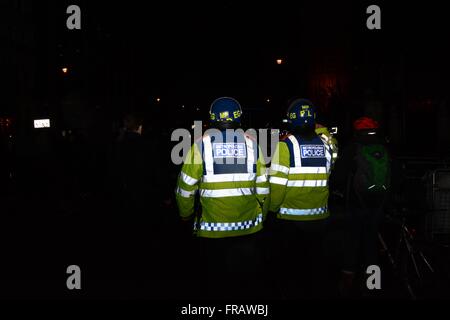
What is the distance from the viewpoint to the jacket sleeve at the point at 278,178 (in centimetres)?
457

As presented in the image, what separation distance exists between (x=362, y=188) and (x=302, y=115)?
42.0 inches

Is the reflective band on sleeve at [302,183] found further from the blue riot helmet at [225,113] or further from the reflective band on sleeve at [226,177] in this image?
the blue riot helmet at [225,113]

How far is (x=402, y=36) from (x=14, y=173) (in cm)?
1767

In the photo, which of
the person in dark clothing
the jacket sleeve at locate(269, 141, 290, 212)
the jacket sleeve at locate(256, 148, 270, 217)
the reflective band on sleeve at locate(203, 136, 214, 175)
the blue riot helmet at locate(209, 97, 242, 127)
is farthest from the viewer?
the person in dark clothing

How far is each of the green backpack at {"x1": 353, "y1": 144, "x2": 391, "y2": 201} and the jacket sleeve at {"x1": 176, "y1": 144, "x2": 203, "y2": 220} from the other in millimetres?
2001

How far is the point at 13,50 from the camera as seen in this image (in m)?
24.4

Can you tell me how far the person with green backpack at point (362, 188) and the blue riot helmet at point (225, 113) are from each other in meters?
1.60

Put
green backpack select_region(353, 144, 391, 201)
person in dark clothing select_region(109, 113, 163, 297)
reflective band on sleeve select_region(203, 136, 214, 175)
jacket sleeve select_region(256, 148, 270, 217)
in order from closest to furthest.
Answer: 1. reflective band on sleeve select_region(203, 136, 214, 175)
2. jacket sleeve select_region(256, 148, 270, 217)
3. green backpack select_region(353, 144, 391, 201)
4. person in dark clothing select_region(109, 113, 163, 297)

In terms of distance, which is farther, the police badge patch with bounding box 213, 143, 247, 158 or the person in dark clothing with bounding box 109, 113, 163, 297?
the person in dark clothing with bounding box 109, 113, 163, 297

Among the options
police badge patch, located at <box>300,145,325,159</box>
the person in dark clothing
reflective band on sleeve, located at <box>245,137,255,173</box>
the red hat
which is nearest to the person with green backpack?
the red hat

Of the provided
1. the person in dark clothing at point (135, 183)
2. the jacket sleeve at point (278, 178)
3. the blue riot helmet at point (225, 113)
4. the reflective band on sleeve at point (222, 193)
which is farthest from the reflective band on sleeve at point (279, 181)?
the person in dark clothing at point (135, 183)

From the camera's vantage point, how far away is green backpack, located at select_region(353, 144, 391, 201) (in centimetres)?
512

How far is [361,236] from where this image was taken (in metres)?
5.30

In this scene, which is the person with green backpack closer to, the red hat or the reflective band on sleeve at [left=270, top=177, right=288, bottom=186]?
the red hat
